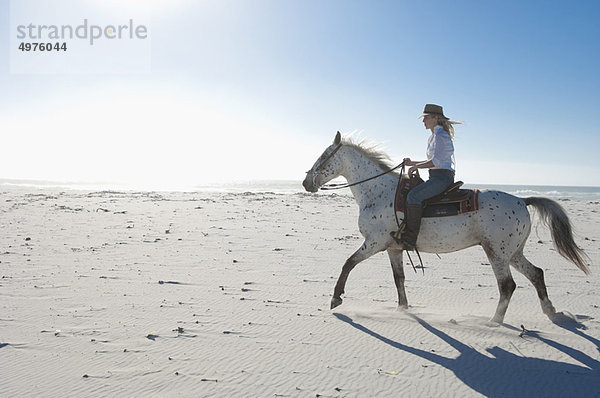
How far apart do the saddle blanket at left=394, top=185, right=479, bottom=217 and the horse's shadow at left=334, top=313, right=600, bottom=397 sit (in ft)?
5.66

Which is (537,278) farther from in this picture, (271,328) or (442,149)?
(271,328)

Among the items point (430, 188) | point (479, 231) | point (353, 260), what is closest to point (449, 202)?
point (430, 188)

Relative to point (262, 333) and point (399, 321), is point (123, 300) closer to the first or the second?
point (262, 333)

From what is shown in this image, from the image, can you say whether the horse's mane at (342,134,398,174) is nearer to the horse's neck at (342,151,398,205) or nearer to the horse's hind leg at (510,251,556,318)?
the horse's neck at (342,151,398,205)

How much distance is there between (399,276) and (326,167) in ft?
7.00

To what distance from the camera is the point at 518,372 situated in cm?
384

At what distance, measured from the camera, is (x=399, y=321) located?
17.7 ft

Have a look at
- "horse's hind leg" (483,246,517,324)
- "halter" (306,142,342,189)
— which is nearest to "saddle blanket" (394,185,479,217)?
"horse's hind leg" (483,246,517,324)

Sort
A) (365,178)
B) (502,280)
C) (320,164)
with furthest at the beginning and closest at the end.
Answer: (320,164), (365,178), (502,280)

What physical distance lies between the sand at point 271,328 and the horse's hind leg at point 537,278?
197 millimetres

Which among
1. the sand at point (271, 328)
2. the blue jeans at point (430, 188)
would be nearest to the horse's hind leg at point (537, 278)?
the sand at point (271, 328)

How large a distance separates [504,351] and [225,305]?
3.67m

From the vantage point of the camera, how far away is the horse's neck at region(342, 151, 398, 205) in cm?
610

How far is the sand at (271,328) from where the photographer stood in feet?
11.7
